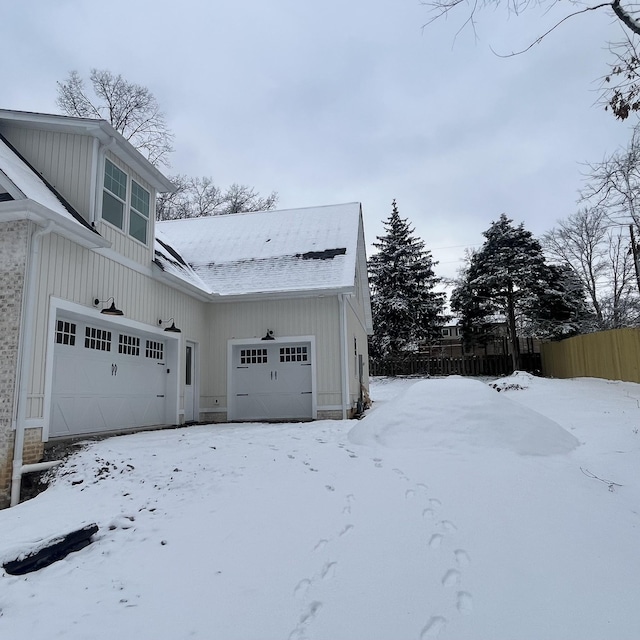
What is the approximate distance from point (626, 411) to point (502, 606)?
24.4 ft

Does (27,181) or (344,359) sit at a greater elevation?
(27,181)

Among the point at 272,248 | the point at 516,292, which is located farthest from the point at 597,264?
the point at 272,248

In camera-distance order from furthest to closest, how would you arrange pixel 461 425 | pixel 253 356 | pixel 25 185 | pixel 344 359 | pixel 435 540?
pixel 253 356
pixel 344 359
pixel 25 185
pixel 461 425
pixel 435 540

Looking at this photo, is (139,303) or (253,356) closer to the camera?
(139,303)

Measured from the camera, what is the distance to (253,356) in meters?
12.1

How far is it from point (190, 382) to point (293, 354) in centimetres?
258

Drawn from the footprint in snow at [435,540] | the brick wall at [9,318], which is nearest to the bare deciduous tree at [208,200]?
the brick wall at [9,318]

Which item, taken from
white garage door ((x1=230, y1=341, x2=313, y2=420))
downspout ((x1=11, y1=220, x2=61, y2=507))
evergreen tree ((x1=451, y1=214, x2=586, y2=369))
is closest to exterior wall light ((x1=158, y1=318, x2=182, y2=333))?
white garage door ((x1=230, y1=341, x2=313, y2=420))

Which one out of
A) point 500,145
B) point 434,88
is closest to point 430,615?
point 434,88

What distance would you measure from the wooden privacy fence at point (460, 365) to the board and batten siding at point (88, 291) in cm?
1588

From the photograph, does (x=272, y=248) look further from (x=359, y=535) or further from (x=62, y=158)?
(x=359, y=535)

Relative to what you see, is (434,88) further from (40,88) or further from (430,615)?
(40,88)

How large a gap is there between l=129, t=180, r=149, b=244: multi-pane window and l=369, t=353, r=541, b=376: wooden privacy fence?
1769 centimetres

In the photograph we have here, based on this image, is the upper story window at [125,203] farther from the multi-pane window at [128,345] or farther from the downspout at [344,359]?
the downspout at [344,359]
